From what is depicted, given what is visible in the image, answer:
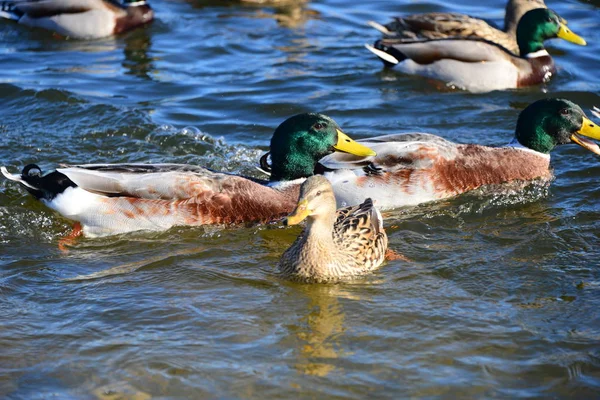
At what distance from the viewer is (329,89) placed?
11.7 meters

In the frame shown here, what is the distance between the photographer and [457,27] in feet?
41.3

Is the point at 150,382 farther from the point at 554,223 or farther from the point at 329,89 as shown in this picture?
the point at 329,89

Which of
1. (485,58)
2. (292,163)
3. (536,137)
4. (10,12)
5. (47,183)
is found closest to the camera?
(47,183)

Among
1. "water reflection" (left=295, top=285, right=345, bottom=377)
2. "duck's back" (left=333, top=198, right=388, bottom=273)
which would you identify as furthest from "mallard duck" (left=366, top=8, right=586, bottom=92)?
"water reflection" (left=295, top=285, right=345, bottom=377)

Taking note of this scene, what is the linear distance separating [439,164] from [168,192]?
7.42ft

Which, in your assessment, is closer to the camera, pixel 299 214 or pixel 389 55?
pixel 299 214

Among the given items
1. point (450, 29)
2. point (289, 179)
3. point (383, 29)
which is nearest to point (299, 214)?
point (289, 179)

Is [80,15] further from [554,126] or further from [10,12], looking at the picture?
[554,126]

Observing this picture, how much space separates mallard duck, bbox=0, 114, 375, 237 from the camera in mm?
7633

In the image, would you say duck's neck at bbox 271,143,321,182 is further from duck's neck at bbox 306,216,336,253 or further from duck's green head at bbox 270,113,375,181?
duck's neck at bbox 306,216,336,253

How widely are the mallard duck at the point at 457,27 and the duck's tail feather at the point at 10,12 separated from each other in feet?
16.3

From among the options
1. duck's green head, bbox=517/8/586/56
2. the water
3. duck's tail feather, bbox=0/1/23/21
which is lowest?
the water

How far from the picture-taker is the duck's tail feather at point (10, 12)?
46.2 feet

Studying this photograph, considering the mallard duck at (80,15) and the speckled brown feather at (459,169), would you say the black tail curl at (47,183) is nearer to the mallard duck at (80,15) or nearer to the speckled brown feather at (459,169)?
the speckled brown feather at (459,169)
